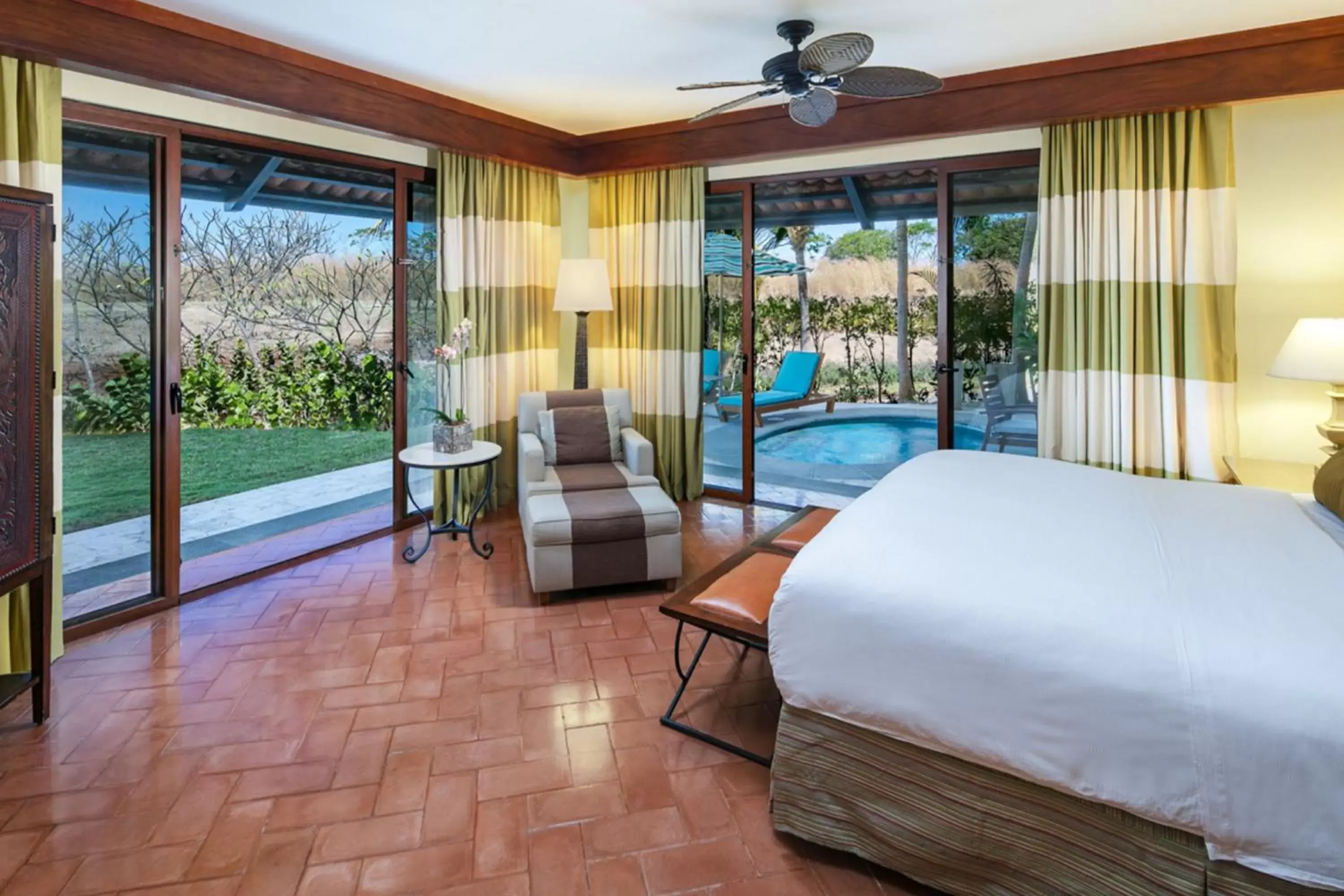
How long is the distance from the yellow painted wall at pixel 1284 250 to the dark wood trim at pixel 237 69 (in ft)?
12.6

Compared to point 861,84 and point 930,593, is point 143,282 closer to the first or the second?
point 861,84

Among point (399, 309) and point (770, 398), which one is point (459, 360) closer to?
point (399, 309)

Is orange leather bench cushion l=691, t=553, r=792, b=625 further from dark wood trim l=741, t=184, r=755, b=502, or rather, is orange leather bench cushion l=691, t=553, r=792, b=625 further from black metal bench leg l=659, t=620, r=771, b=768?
dark wood trim l=741, t=184, r=755, b=502

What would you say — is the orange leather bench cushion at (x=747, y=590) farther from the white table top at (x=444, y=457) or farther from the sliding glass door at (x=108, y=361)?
the sliding glass door at (x=108, y=361)

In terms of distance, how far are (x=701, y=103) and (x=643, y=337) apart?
1.55m

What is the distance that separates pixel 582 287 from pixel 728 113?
1.31 m

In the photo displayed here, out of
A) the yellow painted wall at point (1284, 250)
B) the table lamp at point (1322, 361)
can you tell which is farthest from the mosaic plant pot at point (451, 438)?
the yellow painted wall at point (1284, 250)

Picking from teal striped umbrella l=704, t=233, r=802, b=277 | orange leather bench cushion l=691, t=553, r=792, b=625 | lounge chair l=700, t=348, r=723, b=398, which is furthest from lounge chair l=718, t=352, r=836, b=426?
orange leather bench cushion l=691, t=553, r=792, b=625

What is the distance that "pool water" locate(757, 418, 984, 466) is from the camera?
15.8 feet

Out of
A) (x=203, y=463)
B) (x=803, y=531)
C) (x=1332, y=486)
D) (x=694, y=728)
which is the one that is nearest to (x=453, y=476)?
(x=203, y=463)

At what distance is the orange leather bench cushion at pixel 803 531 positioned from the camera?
2809mm

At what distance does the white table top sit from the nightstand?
358 centimetres

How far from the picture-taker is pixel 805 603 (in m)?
1.74

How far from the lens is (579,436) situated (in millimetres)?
4320
